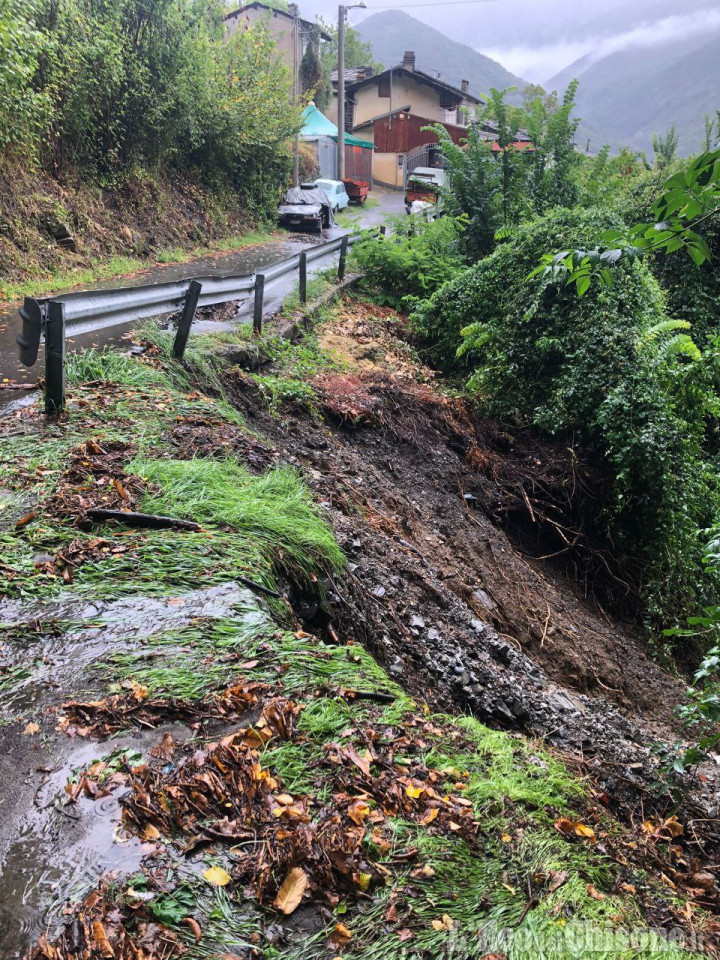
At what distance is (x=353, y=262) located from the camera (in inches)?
537

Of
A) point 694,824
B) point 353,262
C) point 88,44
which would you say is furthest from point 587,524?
point 88,44

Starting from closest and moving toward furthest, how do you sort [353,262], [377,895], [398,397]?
[377,895]
[398,397]
[353,262]

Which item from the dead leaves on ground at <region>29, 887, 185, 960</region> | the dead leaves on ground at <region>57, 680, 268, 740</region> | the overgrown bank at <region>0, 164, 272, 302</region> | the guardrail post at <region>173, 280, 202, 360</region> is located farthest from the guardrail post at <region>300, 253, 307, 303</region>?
the dead leaves on ground at <region>29, 887, 185, 960</region>

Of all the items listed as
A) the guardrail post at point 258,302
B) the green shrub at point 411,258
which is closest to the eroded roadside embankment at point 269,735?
the guardrail post at point 258,302

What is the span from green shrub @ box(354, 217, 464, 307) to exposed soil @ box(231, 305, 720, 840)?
3094 millimetres

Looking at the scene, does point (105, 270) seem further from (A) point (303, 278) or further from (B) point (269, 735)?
(B) point (269, 735)

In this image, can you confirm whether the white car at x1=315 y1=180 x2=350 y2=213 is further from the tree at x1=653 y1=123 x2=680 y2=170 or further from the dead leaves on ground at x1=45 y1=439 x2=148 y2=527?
the dead leaves on ground at x1=45 y1=439 x2=148 y2=527

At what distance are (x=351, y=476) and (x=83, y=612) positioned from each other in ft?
11.3

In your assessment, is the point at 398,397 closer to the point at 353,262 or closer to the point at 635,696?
the point at 635,696

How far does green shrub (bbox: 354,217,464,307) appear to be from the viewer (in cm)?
1255

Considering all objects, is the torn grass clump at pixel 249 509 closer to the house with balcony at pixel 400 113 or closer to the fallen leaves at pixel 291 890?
the fallen leaves at pixel 291 890

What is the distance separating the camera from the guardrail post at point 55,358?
15.6 ft

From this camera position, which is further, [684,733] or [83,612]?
[684,733]

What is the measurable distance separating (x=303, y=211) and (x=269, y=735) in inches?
1023
